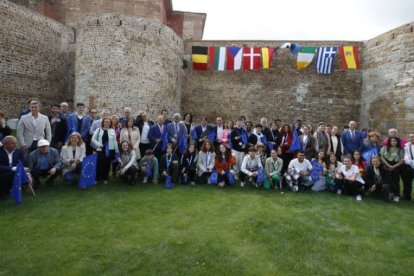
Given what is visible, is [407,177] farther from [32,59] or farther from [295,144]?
[32,59]

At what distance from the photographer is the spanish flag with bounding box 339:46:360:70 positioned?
52.5ft

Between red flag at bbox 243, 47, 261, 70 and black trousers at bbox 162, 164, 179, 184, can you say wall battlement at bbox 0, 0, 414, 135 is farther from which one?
black trousers at bbox 162, 164, 179, 184

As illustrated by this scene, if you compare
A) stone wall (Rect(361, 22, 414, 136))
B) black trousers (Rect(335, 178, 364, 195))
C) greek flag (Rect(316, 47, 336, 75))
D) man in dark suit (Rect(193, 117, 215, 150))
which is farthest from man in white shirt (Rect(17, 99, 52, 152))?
greek flag (Rect(316, 47, 336, 75))

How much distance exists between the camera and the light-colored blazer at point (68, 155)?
7207mm

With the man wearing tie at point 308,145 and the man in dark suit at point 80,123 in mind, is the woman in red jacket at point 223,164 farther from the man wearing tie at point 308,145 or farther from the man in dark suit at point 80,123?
the man in dark suit at point 80,123

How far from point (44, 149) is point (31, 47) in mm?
10000

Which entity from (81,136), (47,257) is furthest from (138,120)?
(47,257)

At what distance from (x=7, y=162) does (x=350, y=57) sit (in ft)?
48.0

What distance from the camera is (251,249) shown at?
471 cm

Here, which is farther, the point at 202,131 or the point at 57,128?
the point at 202,131

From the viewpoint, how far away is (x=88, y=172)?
7191 millimetres

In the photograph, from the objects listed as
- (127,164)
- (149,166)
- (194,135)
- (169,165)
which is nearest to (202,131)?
(194,135)

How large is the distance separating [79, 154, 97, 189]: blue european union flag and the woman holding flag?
24 centimetres

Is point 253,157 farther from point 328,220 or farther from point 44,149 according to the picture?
point 44,149
